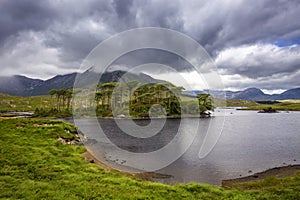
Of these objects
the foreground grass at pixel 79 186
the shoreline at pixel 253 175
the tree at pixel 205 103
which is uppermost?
the tree at pixel 205 103

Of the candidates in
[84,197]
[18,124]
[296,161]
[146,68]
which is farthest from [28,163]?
Result: [296,161]

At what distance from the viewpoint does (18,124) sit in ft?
125

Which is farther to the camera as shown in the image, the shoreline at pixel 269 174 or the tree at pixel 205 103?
the tree at pixel 205 103

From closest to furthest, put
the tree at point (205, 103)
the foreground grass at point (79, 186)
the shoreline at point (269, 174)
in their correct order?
the foreground grass at point (79, 186) → the shoreline at point (269, 174) → the tree at point (205, 103)

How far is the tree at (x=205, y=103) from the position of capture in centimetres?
12600

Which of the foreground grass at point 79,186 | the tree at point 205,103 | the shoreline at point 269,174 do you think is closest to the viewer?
the foreground grass at point 79,186

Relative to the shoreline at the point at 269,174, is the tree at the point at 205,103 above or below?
above

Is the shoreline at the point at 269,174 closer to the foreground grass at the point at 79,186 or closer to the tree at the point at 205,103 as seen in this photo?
the foreground grass at the point at 79,186

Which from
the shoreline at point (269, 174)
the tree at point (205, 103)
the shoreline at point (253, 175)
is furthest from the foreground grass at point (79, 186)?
the tree at point (205, 103)

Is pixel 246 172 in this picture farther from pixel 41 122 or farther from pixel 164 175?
pixel 41 122

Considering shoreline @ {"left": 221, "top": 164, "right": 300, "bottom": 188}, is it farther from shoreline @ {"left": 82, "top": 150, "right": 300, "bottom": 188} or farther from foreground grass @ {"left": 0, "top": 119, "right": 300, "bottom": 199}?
foreground grass @ {"left": 0, "top": 119, "right": 300, "bottom": 199}

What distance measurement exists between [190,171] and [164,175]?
146 inches

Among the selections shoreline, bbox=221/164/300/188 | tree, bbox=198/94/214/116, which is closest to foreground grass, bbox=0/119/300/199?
shoreline, bbox=221/164/300/188

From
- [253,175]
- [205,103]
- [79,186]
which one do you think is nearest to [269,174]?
[253,175]
